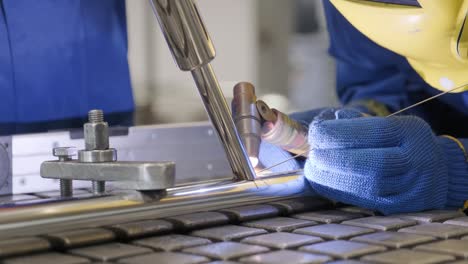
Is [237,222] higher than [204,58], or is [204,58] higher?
[204,58]

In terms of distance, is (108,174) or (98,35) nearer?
(108,174)

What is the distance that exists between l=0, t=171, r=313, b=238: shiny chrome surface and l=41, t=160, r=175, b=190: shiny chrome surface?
16 millimetres

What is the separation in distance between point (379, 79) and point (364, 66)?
0.10 ft

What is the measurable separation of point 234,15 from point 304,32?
1.03ft

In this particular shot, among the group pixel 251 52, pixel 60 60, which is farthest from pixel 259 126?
pixel 251 52

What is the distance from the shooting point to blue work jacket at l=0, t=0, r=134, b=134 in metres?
0.85

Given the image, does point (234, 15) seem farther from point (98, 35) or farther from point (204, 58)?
point (204, 58)

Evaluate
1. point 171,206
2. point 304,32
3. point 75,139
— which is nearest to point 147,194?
point 171,206

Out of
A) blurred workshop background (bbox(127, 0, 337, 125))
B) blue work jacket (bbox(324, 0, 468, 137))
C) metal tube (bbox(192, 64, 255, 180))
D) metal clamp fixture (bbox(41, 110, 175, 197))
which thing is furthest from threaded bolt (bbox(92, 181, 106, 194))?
blurred workshop background (bbox(127, 0, 337, 125))

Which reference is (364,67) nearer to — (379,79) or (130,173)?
(379,79)

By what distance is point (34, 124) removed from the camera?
2.89 ft

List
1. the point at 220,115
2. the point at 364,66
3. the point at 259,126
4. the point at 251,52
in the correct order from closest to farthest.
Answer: the point at 220,115, the point at 259,126, the point at 364,66, the point at 251,52

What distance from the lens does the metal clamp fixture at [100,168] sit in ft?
2.08

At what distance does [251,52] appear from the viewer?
2.18 meters
